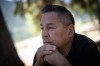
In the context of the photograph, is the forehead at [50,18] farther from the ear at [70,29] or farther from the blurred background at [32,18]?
the blurred background at [32,18]

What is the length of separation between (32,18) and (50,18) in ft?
32.0

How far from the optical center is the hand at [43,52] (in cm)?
231

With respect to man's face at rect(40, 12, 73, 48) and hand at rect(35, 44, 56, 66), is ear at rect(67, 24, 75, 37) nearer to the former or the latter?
man's face at rect(40, 12, 73, 48)

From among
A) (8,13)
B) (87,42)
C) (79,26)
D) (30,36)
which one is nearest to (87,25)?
(79,26)

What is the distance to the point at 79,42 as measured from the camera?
248 cm

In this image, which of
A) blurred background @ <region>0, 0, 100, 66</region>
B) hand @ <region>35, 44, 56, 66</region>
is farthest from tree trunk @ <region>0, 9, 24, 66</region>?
hand @ <region>35, 44, 56, 66</region>

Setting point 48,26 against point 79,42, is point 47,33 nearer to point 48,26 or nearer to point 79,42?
point 48,26

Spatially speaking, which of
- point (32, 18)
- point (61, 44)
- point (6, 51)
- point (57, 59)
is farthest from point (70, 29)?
point (32, 18)

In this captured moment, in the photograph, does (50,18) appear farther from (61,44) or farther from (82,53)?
(82,53)

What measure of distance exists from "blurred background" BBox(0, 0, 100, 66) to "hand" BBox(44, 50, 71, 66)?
9.32ft

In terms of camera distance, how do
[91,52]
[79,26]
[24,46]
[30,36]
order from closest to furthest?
[91,52] < [24,46] < [79,26] < [30,36]

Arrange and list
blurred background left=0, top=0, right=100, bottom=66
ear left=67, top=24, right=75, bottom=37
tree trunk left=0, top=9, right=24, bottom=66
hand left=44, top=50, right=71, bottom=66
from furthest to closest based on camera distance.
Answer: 1. blurred background left=0, top=0, right=100, bottom=66
2. tree trunk left=0, top=9, right=24, bottom=66
3. ear left=67, top=24, right=75, bottom=37
4. hand left=44, top=50, right=71, bottom=66

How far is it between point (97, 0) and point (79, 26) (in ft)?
13.9

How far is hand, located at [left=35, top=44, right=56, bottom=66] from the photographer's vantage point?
2309mm
